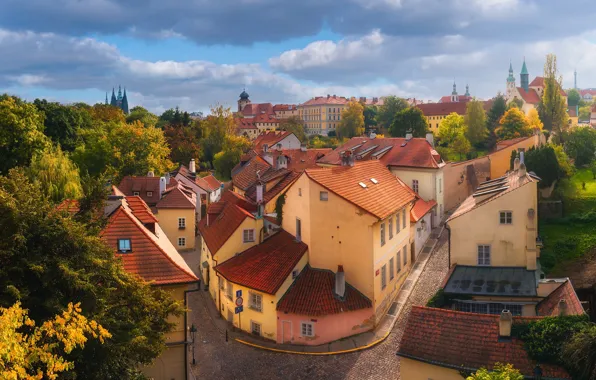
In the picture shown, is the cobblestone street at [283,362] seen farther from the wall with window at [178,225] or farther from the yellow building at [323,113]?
the yellow building at [323,113]

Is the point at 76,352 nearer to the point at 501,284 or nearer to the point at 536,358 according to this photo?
the point at 536,358

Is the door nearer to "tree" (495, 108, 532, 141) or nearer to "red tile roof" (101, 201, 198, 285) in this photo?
"red tile roof" (101, 201, 198, 285)

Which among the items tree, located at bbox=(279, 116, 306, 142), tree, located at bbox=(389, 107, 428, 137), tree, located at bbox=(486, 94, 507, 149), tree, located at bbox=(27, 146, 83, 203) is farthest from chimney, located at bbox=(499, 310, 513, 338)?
tree, located at bbox=(279, 116, 306, 142)

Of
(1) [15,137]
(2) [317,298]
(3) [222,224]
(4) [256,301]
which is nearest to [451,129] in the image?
(3) [222,224]

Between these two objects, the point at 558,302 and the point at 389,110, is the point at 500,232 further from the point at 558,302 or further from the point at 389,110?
the point at 389,110

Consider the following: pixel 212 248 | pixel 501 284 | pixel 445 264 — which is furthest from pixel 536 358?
pixel 212 248
